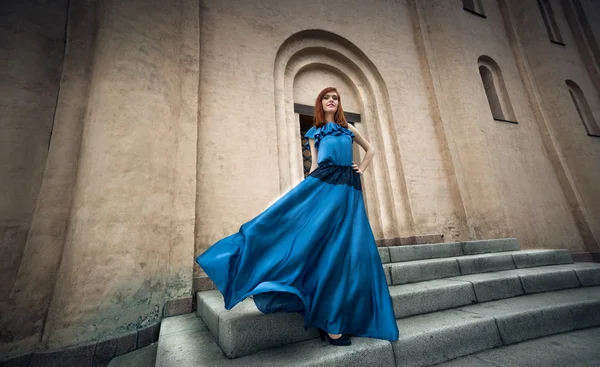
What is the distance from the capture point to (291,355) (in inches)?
63.6

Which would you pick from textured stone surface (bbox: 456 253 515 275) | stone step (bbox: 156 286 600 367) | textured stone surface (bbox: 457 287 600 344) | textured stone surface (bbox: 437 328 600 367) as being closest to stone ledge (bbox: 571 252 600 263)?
textured stone surface (bbox: 456 253 515 275)

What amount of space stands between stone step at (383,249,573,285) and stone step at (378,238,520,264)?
214 millimetres

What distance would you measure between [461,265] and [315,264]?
2.47 meters

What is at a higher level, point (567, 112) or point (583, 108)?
point (583, 108)

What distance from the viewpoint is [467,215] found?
17.3 ft

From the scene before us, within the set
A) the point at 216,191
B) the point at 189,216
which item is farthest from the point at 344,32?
the point at 189,216

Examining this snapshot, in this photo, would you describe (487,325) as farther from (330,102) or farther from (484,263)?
(330,102)

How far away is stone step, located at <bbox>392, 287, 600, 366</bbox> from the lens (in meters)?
1.80

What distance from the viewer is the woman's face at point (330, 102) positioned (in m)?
2.66

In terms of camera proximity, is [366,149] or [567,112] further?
[567,112]

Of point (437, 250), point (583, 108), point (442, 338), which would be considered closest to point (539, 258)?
point (437, 250)

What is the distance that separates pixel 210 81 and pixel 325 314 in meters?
4.05

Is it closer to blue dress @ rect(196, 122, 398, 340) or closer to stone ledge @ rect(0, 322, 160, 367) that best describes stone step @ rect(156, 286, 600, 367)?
blue dress @ rect(196, 122, 398, 340)

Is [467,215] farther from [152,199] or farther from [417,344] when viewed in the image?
[152,199]
